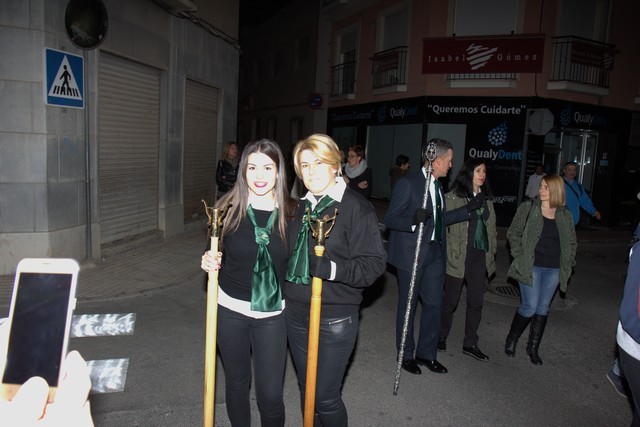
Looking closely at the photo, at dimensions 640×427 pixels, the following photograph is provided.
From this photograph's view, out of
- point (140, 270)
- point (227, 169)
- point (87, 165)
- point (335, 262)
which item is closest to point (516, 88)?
point (227, 169)

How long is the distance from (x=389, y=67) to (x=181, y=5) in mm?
9490

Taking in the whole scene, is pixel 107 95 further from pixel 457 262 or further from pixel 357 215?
pixel 357 215

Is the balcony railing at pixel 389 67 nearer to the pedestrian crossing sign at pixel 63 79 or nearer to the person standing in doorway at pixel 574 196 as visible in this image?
the person standing in doorway at pixel 574 196

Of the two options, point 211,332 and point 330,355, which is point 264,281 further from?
point 330,355

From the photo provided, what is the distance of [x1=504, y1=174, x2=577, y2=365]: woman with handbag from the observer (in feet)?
16.0

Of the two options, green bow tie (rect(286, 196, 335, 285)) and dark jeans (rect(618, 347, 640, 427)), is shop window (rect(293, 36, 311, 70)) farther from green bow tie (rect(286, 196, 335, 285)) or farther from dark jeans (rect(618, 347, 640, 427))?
dark jeans (rect(618, 347, 640, 427))

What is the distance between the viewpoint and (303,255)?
277 centimetres

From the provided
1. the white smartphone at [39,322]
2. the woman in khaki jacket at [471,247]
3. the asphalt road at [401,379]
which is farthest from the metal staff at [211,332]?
the woman in khaki jacket at [471,247]

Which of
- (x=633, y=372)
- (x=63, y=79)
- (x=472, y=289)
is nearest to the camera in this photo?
(x=633, y=372)

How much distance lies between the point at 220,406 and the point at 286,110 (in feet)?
72.8

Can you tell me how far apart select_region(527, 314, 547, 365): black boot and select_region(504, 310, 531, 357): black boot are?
0.07m

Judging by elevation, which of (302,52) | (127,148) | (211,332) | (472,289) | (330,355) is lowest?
(472,289)

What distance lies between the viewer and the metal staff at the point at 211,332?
8.34 feet

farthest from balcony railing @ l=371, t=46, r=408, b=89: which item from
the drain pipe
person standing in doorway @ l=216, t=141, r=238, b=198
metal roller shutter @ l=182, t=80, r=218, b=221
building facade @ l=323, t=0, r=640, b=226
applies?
the drain pipe
